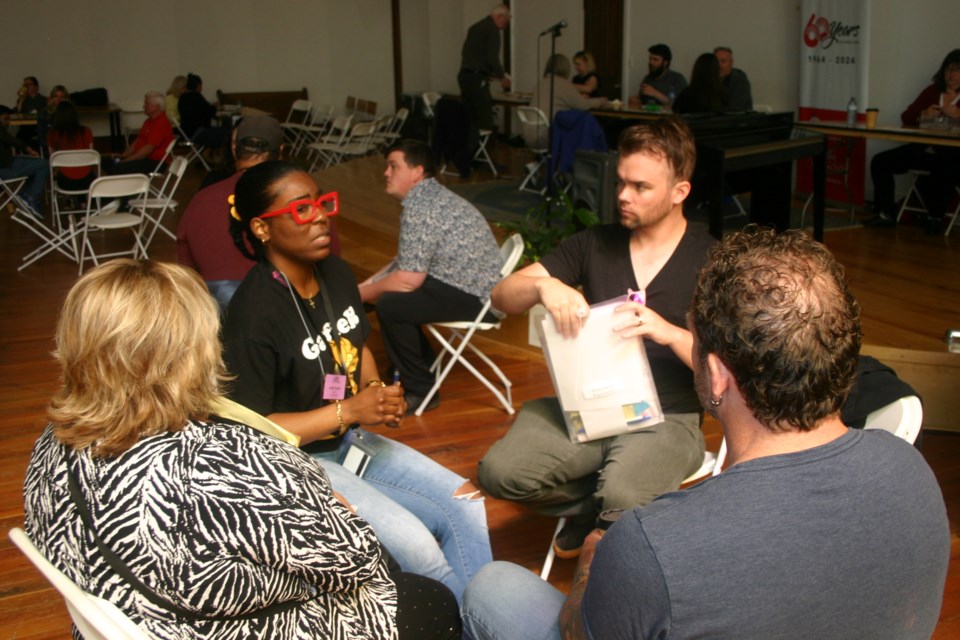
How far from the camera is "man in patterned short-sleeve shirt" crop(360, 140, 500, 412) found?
3.89 meters

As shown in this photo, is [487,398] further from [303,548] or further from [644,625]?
[644,625]

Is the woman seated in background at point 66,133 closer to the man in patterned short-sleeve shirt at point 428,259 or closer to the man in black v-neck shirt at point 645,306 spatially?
the man in patterned short-sleeve shirt at point 428,259

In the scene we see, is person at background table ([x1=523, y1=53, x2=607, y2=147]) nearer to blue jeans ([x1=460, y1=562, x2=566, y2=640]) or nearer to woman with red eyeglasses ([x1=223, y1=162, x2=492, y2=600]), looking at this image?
woman with red eyeglasses ([x1=223, y1=162, x2=492, y2=600])

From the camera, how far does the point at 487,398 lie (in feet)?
14.0

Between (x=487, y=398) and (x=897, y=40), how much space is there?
208 inches

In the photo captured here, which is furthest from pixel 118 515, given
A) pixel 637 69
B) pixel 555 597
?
pixel 637 69

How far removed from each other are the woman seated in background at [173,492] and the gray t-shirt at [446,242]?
2365 mm

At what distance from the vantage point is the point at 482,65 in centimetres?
992

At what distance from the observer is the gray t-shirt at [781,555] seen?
107 cm

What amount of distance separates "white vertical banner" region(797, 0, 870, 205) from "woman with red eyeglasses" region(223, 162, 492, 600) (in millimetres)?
5850

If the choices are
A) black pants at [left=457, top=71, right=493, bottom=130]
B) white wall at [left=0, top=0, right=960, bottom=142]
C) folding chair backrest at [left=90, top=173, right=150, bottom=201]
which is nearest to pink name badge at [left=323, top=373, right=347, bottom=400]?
folding chair backrest at [left=90, top=173, right=150, bottom=201]

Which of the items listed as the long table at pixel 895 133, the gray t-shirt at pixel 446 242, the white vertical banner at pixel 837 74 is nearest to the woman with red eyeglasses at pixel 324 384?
the gray t-shirt at pixel 446 242

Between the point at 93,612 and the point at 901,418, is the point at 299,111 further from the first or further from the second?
the point at 93,612

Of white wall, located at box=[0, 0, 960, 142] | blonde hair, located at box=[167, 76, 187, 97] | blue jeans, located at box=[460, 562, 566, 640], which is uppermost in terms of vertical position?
white wall, located at box=[0, 0, 960, 142]
